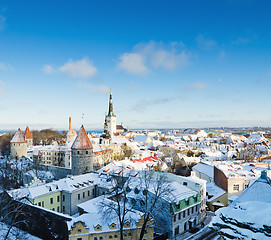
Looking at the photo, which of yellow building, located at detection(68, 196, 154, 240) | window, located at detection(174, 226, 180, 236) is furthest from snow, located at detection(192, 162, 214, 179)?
yellow building, located at detection(68, 196, 154, 240)

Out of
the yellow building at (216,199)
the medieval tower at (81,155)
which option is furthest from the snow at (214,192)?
the medieval tower at (81,155)

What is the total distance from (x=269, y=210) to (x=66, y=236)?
14.9m

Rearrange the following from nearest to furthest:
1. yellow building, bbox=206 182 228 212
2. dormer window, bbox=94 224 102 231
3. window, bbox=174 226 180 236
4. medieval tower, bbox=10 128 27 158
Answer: dormer window, bbox=94 224 102 231
window, bbox=174 226 180 236
yellow building, bbox=206 182 228 212
medieval tower, bbox=10 128 27 158

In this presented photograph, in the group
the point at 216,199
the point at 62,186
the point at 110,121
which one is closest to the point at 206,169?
the point at 216,199

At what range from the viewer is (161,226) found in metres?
20.4

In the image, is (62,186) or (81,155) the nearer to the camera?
(62,186)

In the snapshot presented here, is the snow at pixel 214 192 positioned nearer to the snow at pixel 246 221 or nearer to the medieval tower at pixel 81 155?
the medieval tower at pixel 81 155

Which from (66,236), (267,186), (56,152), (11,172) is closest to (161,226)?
(66,236)

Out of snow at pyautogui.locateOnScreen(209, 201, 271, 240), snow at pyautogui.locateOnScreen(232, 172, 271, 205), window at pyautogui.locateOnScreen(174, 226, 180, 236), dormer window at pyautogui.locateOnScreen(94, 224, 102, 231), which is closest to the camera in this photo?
snow at pyautogui.locateOnScreen(209, 201, 271, 240)

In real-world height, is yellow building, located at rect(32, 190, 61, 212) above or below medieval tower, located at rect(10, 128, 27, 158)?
below

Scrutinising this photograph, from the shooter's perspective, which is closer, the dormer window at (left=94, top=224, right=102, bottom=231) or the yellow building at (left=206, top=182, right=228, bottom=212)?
the dormer window at (left=94, top=224, right=102, bottom=231)

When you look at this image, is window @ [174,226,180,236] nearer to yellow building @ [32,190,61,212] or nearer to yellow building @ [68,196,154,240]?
yellow building @ [68,196,154,240]

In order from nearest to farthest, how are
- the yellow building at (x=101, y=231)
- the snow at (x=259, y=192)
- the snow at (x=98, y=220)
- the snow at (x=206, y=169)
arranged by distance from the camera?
the snow at (x=259, y=192) < the yellow building at (x=101, y=231) < the snow at (x=98, y=220) < the snow at (x=206, y=169)

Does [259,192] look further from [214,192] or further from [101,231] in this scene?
[214,192]
